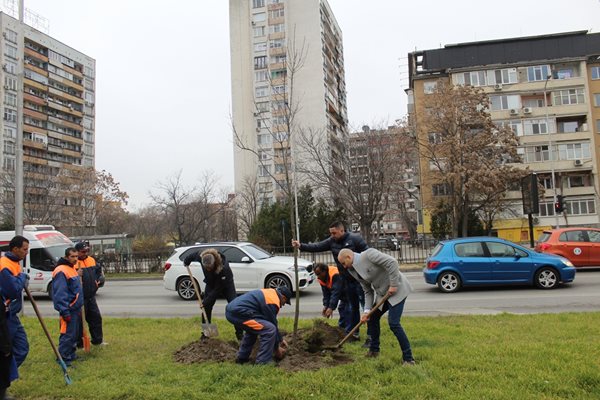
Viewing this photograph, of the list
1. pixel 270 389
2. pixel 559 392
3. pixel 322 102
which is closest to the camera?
pixel 559 392

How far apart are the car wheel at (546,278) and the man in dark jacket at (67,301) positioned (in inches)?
442

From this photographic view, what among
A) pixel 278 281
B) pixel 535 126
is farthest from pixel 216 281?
pixel 535 126

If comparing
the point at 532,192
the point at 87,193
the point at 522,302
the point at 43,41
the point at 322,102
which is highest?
the point at 43,41

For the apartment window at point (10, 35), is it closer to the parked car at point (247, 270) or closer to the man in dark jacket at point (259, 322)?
the parked car at point (247, 270)

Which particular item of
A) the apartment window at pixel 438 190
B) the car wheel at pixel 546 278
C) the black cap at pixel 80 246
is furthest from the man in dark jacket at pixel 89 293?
the apartment window at pixel 438 190

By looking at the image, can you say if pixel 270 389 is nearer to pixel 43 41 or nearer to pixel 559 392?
pixel 559 392

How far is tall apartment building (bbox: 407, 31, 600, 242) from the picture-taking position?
4675 cm

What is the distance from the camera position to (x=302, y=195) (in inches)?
1534

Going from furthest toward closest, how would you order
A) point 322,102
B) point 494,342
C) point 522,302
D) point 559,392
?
1. point 322,102
2. point 522,302
3. point 494,342
4. point 559,392

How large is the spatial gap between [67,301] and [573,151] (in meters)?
52.9

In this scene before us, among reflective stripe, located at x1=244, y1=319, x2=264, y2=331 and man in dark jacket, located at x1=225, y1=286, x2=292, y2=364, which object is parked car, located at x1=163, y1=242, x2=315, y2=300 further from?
reflective stripe, located at x1=244, y1=319, x2=264, y2=331

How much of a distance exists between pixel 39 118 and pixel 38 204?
1498 inches

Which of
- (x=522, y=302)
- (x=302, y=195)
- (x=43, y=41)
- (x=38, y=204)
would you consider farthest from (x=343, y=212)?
(x=43, y=41)

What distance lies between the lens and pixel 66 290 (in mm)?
5945
